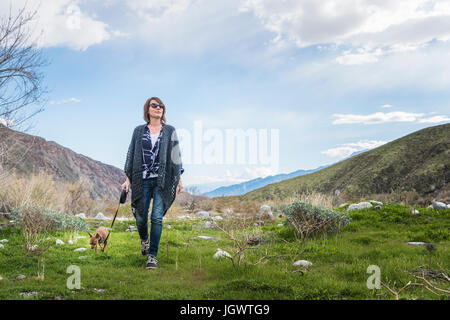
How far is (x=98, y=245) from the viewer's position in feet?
22.1

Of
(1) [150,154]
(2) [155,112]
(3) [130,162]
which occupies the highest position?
(2) [155,112]

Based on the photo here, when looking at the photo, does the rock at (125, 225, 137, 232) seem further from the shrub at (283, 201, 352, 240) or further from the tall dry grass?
the shrub at (283, 201, 352, 240)

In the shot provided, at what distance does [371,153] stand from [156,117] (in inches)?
2370

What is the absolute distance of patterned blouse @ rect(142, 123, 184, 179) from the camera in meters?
5.64

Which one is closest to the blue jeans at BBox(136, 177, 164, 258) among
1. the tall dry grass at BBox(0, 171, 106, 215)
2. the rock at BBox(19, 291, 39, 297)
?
the rock at BBox(19, 291, 39, 297)

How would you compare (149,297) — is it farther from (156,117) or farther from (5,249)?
(5,249)

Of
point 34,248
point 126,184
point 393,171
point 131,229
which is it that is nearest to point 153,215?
point 126,184

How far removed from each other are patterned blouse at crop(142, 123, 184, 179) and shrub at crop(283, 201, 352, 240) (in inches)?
157

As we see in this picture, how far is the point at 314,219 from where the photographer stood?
8.49 metres

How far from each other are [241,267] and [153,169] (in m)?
2.05

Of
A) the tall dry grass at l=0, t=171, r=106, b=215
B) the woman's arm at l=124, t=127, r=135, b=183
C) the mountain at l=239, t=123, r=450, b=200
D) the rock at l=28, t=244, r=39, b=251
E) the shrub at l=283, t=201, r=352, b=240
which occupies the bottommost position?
the rock at l=28, t=244, r=39, b=251

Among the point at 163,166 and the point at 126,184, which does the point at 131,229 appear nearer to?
the point at 126,184
